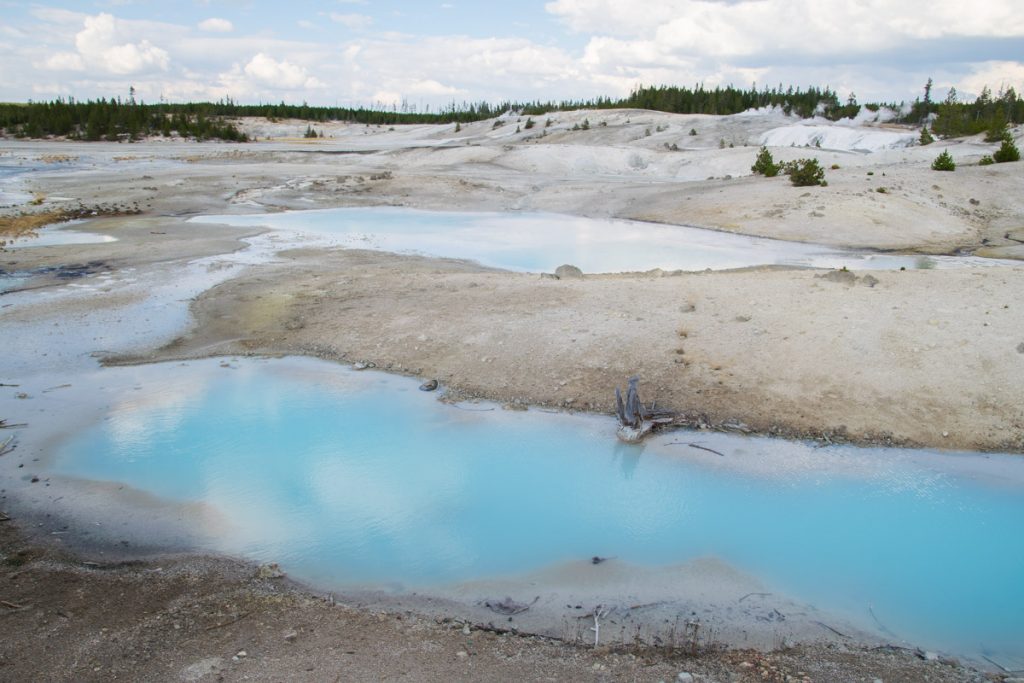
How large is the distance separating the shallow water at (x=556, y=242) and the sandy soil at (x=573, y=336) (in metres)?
1.08

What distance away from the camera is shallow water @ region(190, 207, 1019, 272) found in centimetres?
1359

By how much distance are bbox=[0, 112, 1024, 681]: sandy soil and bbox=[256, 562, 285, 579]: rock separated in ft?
0.32

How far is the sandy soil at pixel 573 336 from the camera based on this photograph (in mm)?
3977

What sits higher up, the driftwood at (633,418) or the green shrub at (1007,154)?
the green shrub at (1007,154)

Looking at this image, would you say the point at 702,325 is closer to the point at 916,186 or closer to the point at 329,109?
the point at 916,186

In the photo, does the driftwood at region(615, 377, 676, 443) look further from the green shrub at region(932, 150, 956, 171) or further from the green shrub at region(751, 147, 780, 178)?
the green shrub at region(932, 150, 956, 171)

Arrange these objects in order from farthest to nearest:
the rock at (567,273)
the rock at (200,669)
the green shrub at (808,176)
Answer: the green shrub at (808,176)
the rock at (567,273)
the rock at (200,669)

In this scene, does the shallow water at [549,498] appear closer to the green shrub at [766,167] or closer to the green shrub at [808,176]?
the green shrub at [808,176]

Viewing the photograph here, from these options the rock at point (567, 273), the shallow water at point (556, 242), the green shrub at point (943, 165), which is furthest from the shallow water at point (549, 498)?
the green shrub at point (943, 165)

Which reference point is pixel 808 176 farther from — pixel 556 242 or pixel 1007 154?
pixel 556 242

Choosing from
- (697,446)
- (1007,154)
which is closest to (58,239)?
(697,446)

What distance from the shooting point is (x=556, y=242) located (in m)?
15.8

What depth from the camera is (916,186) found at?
746 inches

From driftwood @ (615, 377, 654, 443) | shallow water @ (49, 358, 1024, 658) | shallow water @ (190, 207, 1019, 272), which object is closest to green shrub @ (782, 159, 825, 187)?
shallow water @ (190, 207, 1019, 272)
